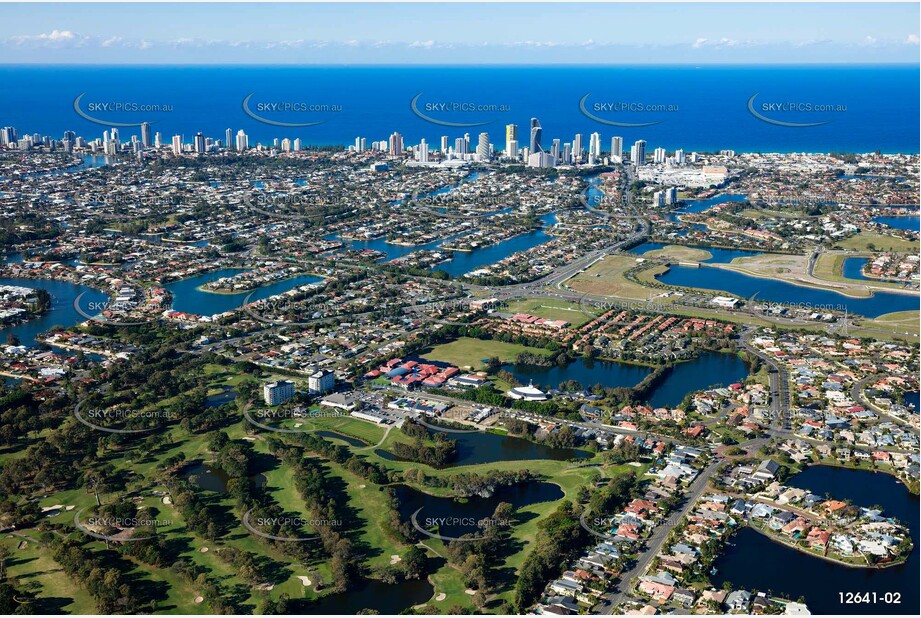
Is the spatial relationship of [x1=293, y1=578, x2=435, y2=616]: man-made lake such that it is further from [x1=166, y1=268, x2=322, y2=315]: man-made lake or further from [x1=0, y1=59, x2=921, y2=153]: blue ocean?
[x1=0, y1=59, x2=921, y2=153]: blue ocean

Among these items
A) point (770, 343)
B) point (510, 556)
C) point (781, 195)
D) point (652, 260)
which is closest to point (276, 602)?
point (510, 556)

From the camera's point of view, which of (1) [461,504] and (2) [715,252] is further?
(2) [715,252]

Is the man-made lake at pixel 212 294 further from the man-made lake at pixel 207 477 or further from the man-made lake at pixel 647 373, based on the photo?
the man-made lake at pixel 207 477

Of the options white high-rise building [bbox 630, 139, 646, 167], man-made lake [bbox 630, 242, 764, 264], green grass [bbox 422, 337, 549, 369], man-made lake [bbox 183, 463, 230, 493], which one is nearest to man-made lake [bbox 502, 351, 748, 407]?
green grass [bbox 422, 337, 549, 369]

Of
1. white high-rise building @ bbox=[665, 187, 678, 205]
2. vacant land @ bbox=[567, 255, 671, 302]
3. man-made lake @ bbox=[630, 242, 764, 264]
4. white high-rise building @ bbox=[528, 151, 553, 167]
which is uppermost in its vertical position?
white high-rise building @ bbox=[528, 151, 553, 167]

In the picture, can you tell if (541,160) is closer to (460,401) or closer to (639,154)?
(639,154)

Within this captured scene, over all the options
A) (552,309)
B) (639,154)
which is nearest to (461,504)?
(552,309)

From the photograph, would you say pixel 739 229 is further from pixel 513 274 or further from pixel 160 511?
pixel 160 511
